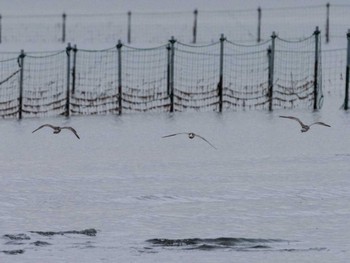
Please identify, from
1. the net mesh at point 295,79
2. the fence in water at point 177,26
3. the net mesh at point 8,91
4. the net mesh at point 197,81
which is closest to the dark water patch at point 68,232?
the net mesh at point 8,91

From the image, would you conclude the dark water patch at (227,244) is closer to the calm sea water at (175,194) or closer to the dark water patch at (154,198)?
the calm sea water at (175,194)

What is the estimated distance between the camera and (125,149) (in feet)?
90.3

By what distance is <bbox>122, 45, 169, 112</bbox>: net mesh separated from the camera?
38062 mm

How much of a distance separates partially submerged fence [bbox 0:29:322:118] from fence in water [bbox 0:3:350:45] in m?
4.21

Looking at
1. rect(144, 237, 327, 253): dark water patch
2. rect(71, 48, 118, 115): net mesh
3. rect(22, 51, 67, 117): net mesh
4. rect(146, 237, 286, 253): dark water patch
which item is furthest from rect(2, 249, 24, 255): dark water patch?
rect(71, 48, 118, 115): net mesh

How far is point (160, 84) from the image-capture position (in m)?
43.5

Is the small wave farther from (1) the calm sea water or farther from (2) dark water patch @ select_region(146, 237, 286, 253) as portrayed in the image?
(2) dark water patch @ select_region(146, 237, 286, 253)

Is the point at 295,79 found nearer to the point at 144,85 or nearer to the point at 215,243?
the point at 144,85

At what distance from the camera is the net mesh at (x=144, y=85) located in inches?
1499

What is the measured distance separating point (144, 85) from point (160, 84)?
0.50 metres

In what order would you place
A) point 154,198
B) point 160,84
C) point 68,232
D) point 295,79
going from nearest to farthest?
point 68,232
point 154,198
point 160,84
point 295,79

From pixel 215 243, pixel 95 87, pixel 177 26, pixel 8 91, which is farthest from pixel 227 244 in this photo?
pixel 177 26

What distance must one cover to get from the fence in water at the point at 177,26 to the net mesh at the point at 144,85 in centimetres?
432

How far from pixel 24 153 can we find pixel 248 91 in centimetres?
1606
